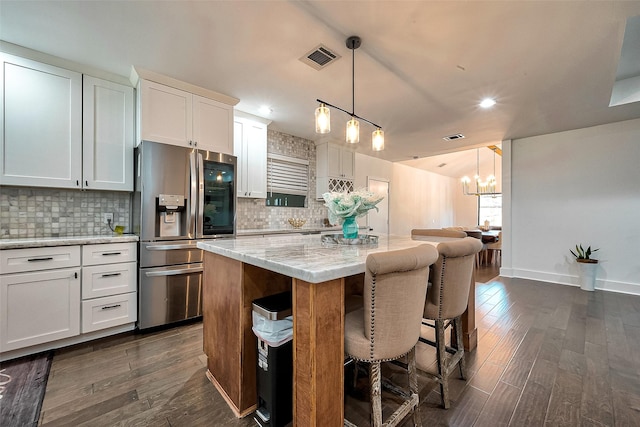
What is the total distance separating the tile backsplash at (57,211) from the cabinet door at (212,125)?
3.50 feet

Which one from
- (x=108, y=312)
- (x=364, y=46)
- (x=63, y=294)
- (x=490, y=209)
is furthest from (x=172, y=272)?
(x=490, y=209)

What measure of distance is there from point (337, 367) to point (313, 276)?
1.49 ft

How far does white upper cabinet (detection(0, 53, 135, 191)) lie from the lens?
7.20 ft

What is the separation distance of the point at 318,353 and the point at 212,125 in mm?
2821

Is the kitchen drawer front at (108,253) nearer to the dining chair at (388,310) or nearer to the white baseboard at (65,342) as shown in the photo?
the white baseboard at (65,342)

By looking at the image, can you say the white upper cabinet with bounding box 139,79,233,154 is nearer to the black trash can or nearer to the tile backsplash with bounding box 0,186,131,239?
the tile backsplash with bounding box 0,186,131,239

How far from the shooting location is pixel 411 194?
25.1 ft

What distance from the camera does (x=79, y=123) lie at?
2457 millimetres

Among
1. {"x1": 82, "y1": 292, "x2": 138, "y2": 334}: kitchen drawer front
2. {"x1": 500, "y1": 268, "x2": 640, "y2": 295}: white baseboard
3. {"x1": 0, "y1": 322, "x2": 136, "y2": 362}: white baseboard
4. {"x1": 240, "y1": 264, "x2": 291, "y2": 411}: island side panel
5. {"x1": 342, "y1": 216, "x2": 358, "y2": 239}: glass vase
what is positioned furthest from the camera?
{"x1": 500, "y1": 268, "x2": 640, "y2": 295}: white baseboard

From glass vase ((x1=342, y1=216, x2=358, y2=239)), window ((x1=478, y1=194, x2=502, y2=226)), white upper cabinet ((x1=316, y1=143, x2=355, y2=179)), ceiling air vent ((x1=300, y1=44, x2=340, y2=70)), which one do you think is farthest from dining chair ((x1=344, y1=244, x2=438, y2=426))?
window ((x1=478, y1=194, x2=502, y2=226))

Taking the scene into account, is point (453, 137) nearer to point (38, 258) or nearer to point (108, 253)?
Answer: point (108, 253)

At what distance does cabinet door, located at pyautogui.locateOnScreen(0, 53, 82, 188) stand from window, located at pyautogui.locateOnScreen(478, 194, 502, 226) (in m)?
12.1

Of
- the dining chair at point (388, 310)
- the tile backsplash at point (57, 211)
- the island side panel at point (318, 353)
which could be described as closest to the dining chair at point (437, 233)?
the dining chair at point (388, 310)

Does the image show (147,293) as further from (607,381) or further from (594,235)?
(594,235)
